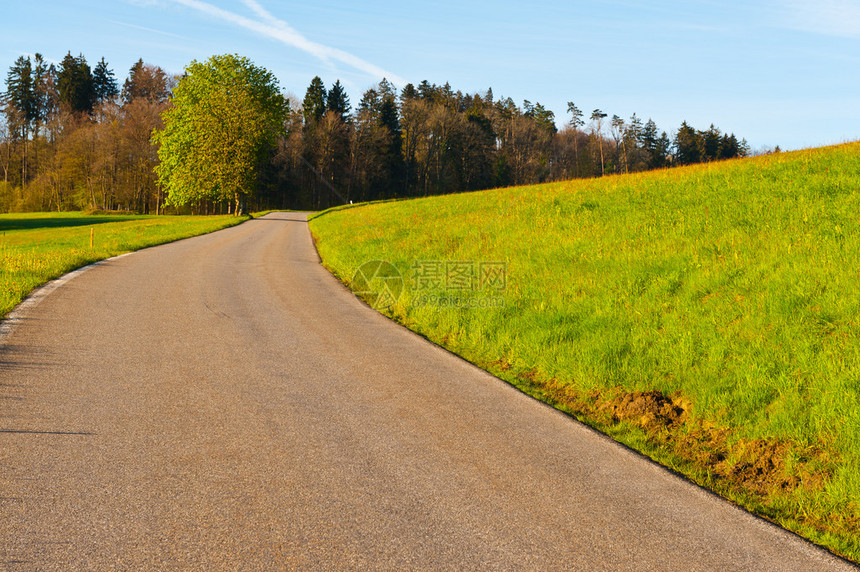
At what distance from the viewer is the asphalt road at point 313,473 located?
12.3 ft

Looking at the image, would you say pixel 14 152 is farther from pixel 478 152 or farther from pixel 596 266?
pixel 596 266

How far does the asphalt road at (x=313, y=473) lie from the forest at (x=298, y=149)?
70522mm

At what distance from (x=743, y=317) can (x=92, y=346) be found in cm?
915

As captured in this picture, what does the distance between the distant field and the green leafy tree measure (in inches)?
1613

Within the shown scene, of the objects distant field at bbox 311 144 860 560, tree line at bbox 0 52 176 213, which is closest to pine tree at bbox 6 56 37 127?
tree line at bbox 0 52 176 213

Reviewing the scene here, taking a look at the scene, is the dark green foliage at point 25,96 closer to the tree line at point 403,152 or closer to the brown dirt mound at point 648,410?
the tree line at point 403,152

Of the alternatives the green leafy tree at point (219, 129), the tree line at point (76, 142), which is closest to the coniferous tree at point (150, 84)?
the tree line at point (76, 142)

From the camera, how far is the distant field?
5590 mm

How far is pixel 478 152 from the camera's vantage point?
92.2 meters

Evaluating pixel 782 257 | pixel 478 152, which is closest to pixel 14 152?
pixel 478 152

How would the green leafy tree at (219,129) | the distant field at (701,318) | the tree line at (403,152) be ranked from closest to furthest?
1. the distant field at (701,318)
2. the green leafy tree at (219,129)
3. the tree line at (403,152)

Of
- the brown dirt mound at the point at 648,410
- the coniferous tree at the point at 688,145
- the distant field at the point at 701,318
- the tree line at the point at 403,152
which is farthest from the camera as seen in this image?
the coniferous tree at the point at 688,145

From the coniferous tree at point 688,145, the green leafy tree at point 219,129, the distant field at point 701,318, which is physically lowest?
the distant field at point 701,318

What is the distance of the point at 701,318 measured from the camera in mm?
8453
